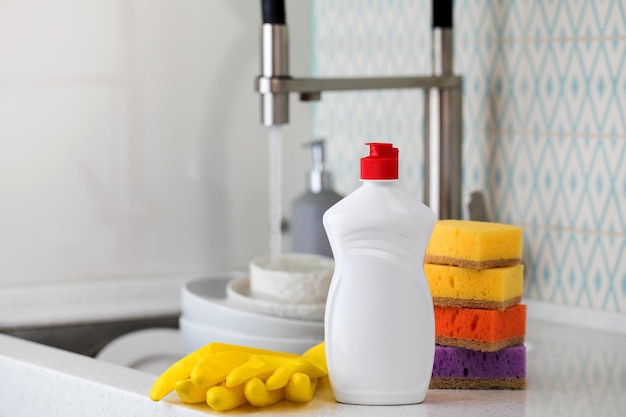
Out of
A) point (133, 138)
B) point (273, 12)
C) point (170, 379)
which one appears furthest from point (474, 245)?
point (133, 138)

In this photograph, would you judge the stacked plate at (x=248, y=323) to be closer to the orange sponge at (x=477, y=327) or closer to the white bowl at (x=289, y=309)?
the white bowl at (x=289, y=309)

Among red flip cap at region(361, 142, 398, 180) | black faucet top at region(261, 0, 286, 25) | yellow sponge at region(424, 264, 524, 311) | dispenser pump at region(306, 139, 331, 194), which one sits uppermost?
black faucet top at region(261, 0, 286, 25)

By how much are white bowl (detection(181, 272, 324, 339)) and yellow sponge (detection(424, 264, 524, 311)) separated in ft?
0.68

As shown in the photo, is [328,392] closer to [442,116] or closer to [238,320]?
[238,320]

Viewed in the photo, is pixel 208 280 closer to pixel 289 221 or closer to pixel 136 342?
pixel 136 342

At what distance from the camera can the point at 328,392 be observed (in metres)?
0.92

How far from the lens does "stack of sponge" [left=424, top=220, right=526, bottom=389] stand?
921mm

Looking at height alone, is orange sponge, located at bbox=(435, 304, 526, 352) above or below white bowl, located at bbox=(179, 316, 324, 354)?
above

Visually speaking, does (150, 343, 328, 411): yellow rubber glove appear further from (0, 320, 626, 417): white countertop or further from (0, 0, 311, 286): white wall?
(0, 0, 311, 286): white wall

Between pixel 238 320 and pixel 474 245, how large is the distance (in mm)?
315

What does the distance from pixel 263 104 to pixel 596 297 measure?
466mm

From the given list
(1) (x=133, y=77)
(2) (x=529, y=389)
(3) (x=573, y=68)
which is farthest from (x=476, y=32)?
(2) (x=529, y=389)

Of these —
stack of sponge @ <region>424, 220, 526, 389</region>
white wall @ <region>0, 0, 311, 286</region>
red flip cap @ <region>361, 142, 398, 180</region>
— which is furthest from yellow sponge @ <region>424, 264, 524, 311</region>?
white wall @ <region>0, 0, 311, 286</region>

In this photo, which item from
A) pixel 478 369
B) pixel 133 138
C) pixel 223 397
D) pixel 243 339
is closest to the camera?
pixel 223 397
